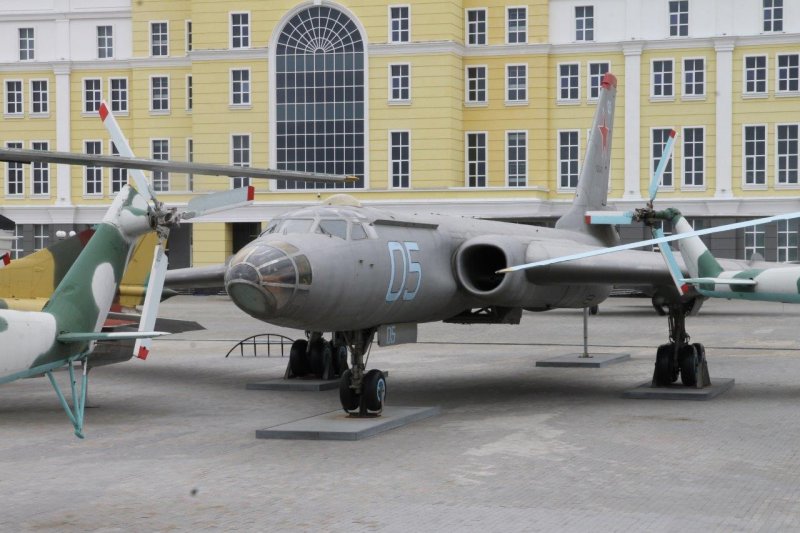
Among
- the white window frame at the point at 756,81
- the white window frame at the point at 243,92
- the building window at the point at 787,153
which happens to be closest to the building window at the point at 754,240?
the building window at the point at 787,153

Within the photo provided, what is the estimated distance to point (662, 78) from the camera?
60.0 m

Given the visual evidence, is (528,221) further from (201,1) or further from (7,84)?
(7,84)

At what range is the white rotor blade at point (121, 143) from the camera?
1717cm

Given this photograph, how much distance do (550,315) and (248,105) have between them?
2219cm

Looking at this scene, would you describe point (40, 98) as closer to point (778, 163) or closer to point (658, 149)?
point (658, 149)

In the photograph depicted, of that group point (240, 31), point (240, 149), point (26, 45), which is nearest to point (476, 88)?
point (240, 31)

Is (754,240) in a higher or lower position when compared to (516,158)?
lower

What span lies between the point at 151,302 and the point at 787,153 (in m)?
49.4

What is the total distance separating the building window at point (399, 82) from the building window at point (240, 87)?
7.53 m

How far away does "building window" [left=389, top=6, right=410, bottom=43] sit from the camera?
6091 centimetres

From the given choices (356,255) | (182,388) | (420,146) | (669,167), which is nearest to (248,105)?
(420,146)

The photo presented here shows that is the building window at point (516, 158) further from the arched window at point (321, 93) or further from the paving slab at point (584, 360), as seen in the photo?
the paving slab at point (584, 360)

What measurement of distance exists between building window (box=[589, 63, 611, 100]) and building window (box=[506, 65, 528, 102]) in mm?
3282

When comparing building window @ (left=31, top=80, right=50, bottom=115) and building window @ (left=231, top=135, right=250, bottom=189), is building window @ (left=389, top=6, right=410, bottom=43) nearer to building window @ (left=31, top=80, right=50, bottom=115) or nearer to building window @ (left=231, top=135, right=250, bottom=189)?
building window @ (left=231, top=135, right=250, bottom=189)
